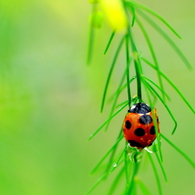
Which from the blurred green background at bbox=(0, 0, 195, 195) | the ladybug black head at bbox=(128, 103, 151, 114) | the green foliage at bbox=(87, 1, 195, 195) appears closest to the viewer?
the green foliage at bbox=(87, 1, 195, 195)

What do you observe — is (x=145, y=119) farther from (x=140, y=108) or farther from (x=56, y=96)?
(x=56, y=96)

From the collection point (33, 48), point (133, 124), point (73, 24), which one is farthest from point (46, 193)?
point (133, 124)

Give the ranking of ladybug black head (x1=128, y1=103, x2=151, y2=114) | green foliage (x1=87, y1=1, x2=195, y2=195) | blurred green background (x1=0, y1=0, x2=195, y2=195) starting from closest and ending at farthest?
green foliage (x1=87, y1=1, x2=195, y2=195), ladybug black head (x1=128, y1=103, x2=151, y2=114), blurred green background (x1=0, y1=0, x2=195, y2=195)

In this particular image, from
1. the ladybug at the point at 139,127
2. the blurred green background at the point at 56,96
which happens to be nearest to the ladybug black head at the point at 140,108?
the ladybug at the point at 139,127

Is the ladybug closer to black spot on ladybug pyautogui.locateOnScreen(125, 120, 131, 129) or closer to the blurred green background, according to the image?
black spot on ladybug pyautogui.locateOnScreen(125, 120, 131, 129)

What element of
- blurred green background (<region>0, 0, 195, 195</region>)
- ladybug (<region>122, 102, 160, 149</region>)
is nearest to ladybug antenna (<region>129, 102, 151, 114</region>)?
ladybug (<region>122, 102, 160, 149</region>)

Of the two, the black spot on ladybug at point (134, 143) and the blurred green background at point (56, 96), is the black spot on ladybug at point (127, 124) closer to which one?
the black spot on ladybug at point (134, 143)
